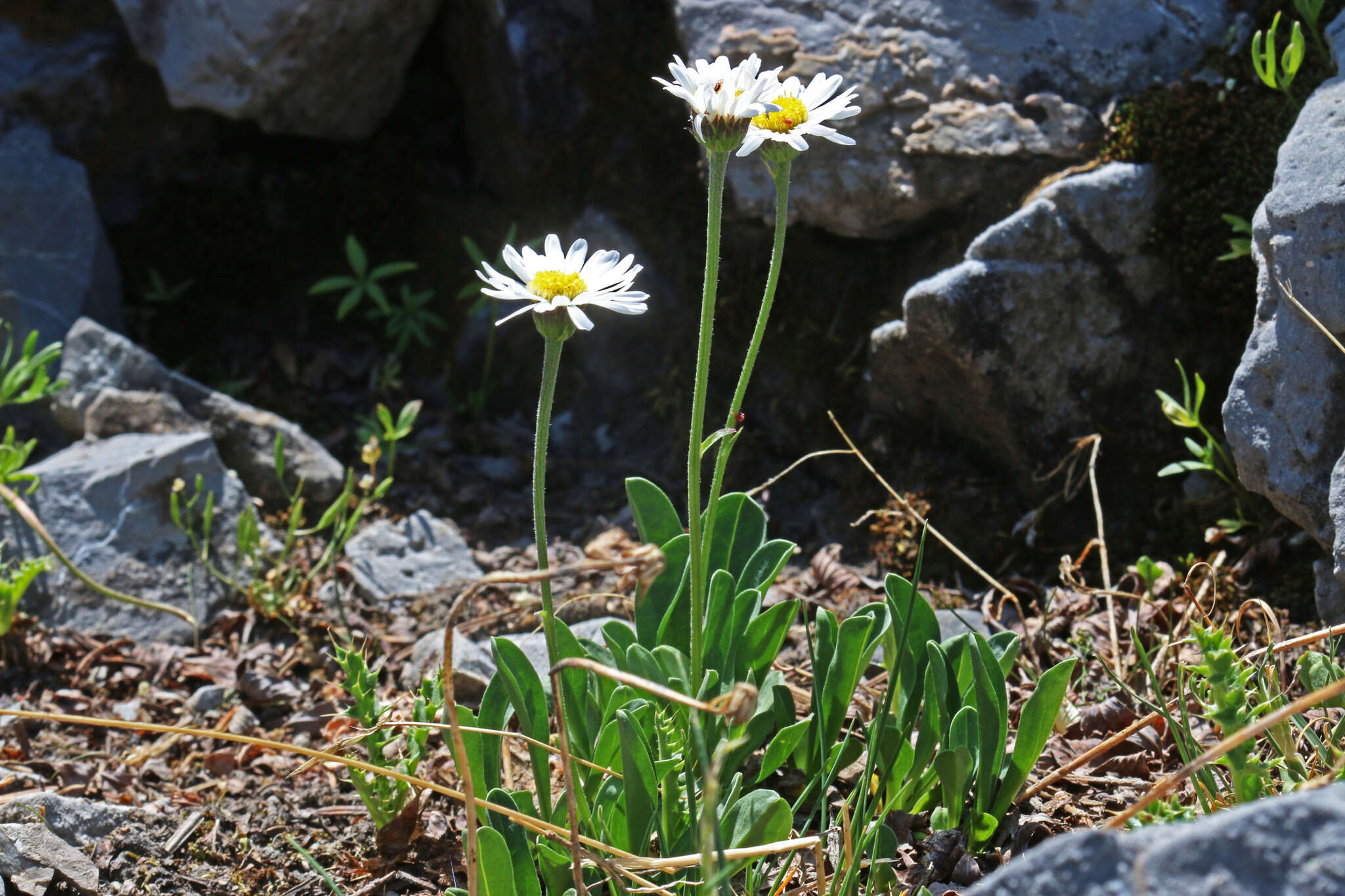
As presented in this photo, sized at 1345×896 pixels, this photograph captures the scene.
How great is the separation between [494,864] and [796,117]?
1.32 m

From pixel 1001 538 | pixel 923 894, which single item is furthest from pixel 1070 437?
pixel 923 894

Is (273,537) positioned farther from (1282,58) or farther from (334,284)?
(1282,58)

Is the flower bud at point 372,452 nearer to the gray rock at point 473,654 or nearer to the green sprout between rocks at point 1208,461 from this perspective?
the gray rock at point 473,654

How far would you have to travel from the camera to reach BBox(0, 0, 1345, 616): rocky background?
293 cm

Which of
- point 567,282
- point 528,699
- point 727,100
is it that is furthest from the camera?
point 528,699

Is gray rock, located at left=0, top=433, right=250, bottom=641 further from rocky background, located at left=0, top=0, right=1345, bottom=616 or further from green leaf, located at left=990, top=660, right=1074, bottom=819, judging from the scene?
green leaf, located at left=990, top=660, right=1074, bottom=819

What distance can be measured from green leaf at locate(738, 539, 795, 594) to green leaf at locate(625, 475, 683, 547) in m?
0.18

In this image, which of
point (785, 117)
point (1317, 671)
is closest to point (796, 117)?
point (785, 117)

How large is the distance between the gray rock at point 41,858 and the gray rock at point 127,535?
1.07 metres

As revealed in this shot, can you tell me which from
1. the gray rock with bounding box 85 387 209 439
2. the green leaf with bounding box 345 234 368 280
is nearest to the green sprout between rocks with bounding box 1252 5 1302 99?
the green leaf with bounding box 345 234 368 280

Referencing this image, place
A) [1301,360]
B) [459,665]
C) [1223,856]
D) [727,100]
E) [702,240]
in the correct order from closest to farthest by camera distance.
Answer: [1223,856], [727,100], [1301,360], [459,665], [702,240]

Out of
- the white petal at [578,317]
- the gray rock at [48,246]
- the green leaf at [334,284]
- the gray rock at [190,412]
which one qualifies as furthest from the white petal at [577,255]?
the gray rock at [48,246]

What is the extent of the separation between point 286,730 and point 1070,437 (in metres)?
2.35

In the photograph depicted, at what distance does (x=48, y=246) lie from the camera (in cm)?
406
